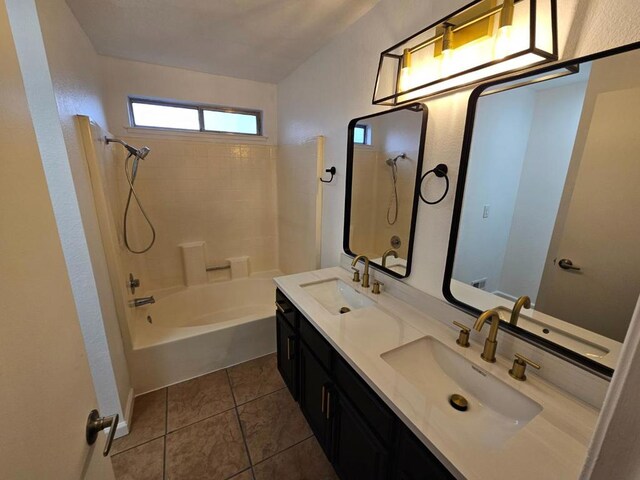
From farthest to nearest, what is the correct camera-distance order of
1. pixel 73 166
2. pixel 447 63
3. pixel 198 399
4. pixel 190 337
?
pixel 190 337
pixel 198 399
pixel 73 166
pixel 447 63

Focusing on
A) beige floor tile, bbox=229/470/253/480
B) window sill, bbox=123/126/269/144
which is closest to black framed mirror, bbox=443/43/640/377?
beige floor tile, bbox=229/470/253/480

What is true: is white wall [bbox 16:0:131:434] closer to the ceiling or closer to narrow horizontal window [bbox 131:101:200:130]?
the ceiling

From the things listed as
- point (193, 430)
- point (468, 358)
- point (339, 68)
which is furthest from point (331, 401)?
point (339, 68)

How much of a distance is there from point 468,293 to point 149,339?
83.0 inches

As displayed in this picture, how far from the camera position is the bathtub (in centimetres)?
191

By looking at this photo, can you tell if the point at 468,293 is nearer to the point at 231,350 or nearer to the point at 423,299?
the point at 423,299

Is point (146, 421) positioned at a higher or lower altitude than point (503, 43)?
lower

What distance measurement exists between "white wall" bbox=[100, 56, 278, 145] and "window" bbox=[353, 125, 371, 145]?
59.3 inches

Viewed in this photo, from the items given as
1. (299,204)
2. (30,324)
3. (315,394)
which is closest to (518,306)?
(315,394)

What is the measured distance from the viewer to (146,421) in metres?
1.71

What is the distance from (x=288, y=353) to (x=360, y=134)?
150 cm

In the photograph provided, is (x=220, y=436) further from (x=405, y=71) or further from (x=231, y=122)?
(x=231, y=122)

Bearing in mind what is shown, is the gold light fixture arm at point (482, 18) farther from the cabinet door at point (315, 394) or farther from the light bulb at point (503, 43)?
the cabinet door at point (315, 394)

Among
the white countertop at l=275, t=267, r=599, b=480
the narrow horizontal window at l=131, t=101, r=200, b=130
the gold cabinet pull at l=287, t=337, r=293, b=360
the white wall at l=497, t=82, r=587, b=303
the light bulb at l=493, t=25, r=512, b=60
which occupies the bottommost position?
the gold cabinet pull at l=287, t=337, r=293, b=360
